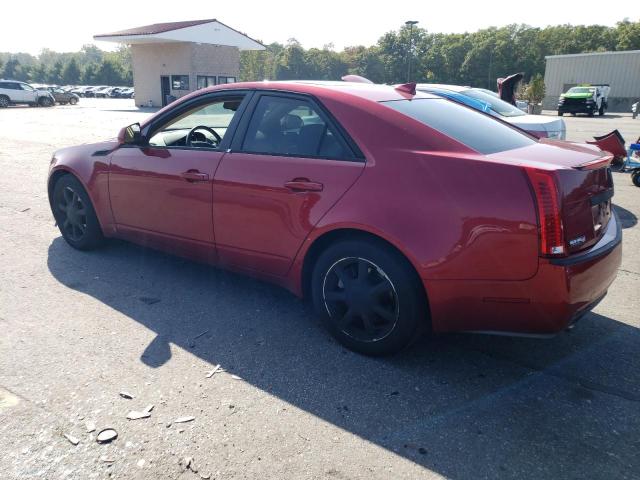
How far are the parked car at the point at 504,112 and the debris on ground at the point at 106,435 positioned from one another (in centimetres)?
669

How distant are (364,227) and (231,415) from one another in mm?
1259

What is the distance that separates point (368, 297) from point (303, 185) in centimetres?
81

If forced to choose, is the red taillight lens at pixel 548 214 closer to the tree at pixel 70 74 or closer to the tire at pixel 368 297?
the tire at pixel 368 297

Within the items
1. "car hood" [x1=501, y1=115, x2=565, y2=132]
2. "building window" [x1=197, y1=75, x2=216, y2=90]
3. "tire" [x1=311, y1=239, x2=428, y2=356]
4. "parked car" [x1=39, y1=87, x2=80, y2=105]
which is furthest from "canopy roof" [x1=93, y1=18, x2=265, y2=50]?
"tire" [x1=311, y1=239, x2=428, y2=356]

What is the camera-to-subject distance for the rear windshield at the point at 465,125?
3.05 meters

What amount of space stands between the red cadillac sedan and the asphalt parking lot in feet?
1.18

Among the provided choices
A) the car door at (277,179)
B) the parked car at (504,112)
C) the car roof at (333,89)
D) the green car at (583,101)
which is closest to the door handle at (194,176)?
the car door at (277,179)

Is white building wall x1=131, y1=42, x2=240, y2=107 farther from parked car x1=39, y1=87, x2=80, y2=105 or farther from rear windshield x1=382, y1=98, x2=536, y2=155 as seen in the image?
rear windshield x1=382, y1=98, x2=536, y2=155

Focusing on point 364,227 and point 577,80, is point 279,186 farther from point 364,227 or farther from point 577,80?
point 577,80

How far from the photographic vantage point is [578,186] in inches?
106

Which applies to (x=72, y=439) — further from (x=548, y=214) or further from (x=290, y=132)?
(x=548, y=214)

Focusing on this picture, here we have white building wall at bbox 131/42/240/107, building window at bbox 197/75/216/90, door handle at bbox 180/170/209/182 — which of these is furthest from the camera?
building window at bbox 197/75/216/90

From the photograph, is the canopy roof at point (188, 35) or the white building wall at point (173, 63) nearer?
the canopy roof at point (188, 35)

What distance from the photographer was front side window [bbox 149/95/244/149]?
13.3ft
